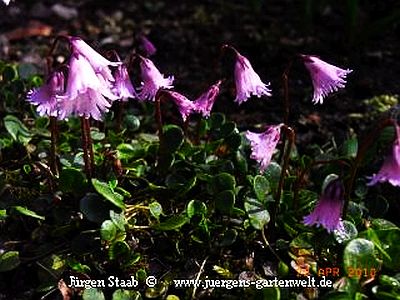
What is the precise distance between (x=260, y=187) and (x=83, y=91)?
0.69 meters

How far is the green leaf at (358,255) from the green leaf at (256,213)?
0.28 m

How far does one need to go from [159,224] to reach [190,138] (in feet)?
2.27

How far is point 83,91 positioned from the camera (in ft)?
6.39

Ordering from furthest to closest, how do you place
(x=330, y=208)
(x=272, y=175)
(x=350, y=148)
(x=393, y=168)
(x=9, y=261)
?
(x=350, y=148) < (x=272, y=175) < (x=9, y=261) < (x=330, y=208) < (x=393, y=168)

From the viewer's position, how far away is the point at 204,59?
3645mm

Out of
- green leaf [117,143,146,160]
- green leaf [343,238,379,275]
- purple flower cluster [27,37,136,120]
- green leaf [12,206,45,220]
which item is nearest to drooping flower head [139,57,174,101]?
purple flower cluster [27,37,136,120]

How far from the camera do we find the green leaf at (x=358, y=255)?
6.83ft

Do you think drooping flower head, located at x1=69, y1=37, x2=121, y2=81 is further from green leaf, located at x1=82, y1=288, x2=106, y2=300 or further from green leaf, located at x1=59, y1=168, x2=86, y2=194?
green leaf, located at x1=82, y1=288, x2=106, y2=300

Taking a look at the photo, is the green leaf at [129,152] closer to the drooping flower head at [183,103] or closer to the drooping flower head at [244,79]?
the drooping flower head at [183,103]

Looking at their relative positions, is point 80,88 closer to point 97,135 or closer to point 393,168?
point 97,135

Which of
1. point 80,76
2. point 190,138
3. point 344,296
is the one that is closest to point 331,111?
point 190,138

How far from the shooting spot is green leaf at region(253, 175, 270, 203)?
231 centimetres

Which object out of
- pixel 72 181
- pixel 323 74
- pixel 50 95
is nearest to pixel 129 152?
pixel 72 181

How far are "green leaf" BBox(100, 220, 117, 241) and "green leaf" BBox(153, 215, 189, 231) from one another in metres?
0.16
